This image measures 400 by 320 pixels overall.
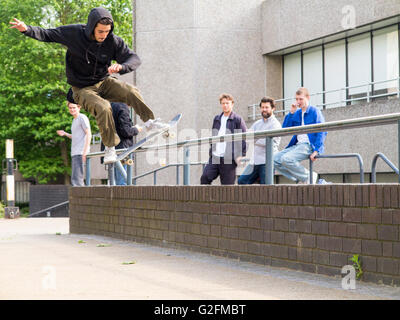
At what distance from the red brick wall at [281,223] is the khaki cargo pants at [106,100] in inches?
45.2

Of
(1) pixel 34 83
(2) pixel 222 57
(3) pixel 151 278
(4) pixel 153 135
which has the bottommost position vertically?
(3) pixel 151 278

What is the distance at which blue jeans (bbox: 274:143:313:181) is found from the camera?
793cm

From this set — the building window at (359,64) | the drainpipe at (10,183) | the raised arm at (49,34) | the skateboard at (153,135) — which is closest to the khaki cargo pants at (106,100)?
the skateboard at (153,135)

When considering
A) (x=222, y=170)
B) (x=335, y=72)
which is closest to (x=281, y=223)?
(x=222, y=170)

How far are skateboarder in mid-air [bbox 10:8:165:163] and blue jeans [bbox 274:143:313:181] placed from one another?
207 centimetres

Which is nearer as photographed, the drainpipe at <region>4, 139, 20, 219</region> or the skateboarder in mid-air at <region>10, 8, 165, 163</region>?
the skateboarder in mid-air at <region>10, 8, 165, 163</region>

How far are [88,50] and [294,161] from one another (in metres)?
2.71

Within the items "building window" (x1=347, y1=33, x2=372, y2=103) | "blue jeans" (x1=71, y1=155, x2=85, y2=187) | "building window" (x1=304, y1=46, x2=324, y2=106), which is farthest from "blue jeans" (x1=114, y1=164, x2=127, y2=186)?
"building window" (x1=304, y1=46, x2=324, y2=106)

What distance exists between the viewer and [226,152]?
9.37m

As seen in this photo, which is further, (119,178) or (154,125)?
(119,178)

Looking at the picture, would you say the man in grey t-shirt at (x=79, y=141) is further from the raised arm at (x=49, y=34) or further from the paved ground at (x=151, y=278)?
the raised arm at (x=49, y=34)

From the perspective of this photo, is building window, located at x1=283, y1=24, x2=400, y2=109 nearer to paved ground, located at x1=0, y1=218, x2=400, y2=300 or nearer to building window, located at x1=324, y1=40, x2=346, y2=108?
building window, located at x1=324, y1=40, x2=346, y2=108

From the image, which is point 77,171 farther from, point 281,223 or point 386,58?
point 386,58

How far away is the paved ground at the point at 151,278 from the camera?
223 inches
